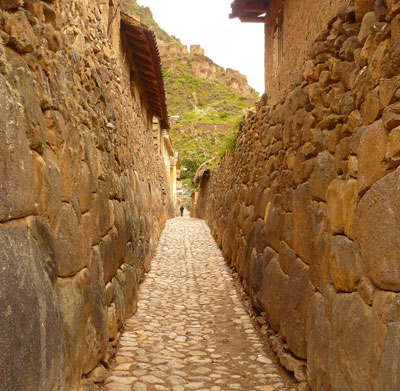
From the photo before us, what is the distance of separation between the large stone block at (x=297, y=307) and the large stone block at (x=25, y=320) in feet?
7.21

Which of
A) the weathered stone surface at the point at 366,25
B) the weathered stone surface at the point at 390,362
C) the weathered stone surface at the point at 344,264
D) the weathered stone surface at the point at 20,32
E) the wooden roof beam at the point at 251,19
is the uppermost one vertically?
the wooden roof beam at the point at 251,19

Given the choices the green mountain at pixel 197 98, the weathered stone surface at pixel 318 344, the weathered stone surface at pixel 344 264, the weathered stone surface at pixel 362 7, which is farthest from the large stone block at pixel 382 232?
the green mountain at pixel 197 98

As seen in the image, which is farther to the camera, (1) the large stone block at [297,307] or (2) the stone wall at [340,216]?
(1) the large stone block at [297,307]

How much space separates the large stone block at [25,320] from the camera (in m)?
1.75

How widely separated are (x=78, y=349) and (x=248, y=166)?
5025mm

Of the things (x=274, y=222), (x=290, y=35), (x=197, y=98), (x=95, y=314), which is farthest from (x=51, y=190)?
(x=197, y=98)

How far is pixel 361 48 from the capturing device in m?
2.86

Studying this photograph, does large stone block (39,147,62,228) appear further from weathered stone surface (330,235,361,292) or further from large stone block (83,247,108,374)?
weathered stone surface (330,235,361,292)

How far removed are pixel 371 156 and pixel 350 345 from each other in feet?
Answer: 3.88

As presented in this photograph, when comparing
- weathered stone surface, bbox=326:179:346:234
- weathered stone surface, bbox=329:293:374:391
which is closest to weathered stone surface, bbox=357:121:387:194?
weathered stone surface, bbox=326:179:346:234

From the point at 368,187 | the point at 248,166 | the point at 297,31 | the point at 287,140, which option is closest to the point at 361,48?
the point at 368,187

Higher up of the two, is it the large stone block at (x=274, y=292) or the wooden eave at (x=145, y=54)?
the wooden eave at (x=145, y=54)

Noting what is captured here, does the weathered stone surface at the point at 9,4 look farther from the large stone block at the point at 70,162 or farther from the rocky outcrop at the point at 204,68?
the rocky outcrop at the point at 204,68

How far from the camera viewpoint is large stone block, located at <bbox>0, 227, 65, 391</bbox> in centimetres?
175
